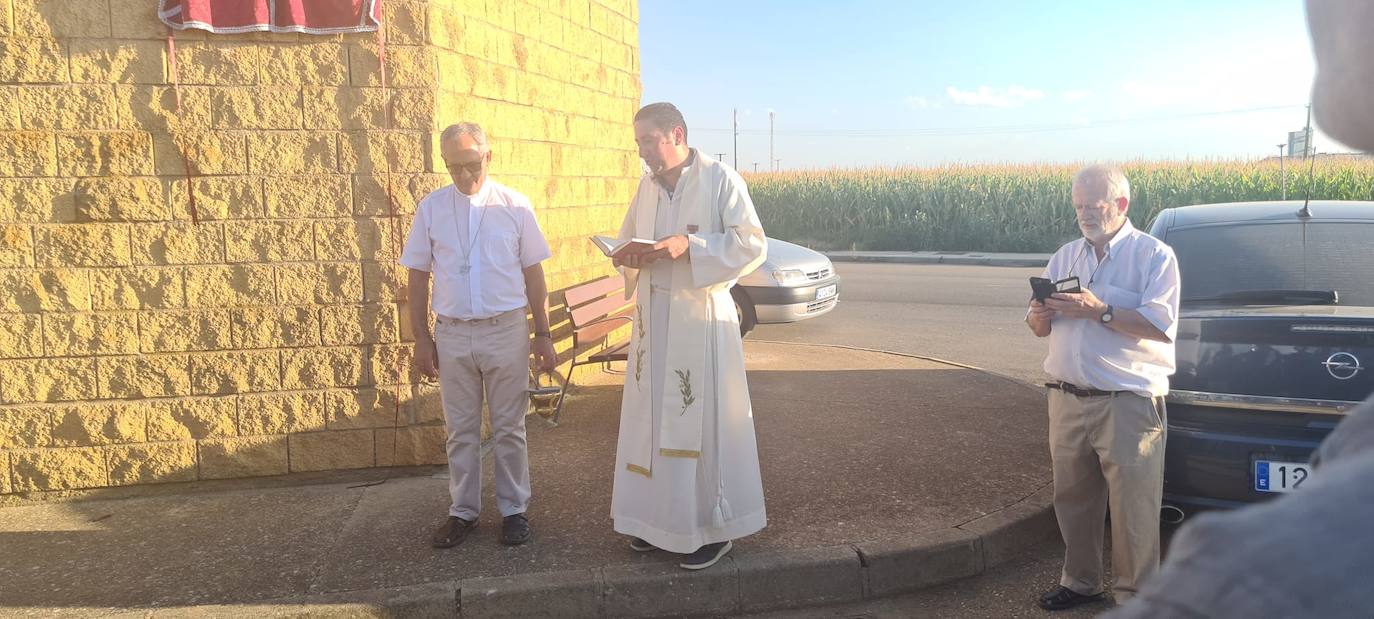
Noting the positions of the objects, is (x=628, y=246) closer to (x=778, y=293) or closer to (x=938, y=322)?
(x=778, y=293)

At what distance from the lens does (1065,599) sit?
4.27 m

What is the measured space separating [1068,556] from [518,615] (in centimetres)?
232

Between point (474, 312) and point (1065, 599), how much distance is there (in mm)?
2941

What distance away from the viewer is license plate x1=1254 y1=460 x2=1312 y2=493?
13.8ft

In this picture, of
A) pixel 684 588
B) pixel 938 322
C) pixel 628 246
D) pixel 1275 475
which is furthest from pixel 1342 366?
pixel 938 322

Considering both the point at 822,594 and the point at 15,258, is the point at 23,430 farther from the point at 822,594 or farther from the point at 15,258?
the point at 822,594

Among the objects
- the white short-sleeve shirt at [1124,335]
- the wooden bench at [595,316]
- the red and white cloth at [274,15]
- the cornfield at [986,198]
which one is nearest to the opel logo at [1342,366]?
the white short-sleeve shirt at [1124,335]

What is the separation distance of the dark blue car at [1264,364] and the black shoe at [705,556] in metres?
2.00

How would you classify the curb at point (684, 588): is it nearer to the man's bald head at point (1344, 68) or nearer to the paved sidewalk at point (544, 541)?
the paved sidewalk at point (544, 541)

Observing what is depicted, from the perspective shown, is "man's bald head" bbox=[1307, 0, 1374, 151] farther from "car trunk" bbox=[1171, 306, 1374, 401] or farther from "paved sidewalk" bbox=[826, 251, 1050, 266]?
"paved sidewalk" bbox=[826, 251, 1050, 266]

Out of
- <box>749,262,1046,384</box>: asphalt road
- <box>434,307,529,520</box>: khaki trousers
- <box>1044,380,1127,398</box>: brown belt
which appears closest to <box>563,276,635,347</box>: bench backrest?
<box>434,307,529,520</box>: khaki trousers

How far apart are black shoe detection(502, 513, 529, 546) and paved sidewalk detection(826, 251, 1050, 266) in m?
19.3

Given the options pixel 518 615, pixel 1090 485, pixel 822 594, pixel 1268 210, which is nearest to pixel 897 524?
pixel 822 594

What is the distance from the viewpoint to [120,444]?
5.73 meters
